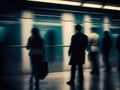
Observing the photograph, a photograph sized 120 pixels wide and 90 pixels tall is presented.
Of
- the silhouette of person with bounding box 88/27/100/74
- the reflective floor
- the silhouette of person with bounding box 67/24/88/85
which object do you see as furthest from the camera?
the silhouette of person with bounding box 88/27/100/74

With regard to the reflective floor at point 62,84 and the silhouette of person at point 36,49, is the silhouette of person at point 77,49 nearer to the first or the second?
the reflective floor at point 62,84

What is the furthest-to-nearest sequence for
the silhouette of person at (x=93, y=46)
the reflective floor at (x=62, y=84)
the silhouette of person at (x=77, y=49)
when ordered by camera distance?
1. the silhouette of person at (x=93, y=46)
2. the silhouette of person at (x=77, y=49)
3. the reflective floor at (x=62, y=84)

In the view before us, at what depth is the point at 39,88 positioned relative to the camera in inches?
435

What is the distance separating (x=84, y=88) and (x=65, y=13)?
646 centimetres

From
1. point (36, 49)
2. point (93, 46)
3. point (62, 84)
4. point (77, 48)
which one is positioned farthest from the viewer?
point (93, 46)

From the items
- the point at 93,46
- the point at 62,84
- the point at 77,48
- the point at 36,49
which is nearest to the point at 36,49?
the point at 36,49

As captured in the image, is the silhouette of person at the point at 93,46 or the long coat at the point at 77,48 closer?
the long coat at the point at 77,48

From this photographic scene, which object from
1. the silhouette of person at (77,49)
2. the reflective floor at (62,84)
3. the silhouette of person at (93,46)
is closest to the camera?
the reflective floor at (62,84)

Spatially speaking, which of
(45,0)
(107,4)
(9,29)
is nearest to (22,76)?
(9,29)

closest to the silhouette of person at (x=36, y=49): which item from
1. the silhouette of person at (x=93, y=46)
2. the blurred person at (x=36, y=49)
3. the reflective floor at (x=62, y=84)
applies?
the blurred person at (x=36, y=49)

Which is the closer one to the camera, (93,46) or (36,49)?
(36,49)

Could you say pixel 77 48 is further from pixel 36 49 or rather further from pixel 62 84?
pixel 36 49

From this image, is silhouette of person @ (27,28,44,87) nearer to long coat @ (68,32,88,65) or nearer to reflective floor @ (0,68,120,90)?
reflective floor @ (0,68,120,90)

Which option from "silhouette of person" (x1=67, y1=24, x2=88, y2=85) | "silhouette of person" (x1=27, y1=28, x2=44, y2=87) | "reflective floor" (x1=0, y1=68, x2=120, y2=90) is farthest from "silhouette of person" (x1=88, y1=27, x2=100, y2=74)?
"silhouette of person" (x1=27, y1=28, x2=44, y2=87)
